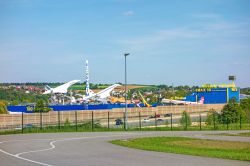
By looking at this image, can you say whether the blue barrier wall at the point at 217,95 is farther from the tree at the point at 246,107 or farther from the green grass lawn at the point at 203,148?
the green grass lawn at the point at 203,148

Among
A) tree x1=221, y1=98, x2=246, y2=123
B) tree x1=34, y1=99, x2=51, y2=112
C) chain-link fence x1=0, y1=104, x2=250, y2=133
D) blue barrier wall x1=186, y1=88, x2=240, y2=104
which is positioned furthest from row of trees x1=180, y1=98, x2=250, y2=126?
blue barrier wall x1=186, y1=88, x2=240, y2=104

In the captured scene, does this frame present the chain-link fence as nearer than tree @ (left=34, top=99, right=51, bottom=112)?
Yes

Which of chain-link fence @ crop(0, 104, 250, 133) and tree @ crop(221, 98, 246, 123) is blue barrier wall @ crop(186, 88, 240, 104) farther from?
chain-link fence @ crop(0, 104, 250, 133)

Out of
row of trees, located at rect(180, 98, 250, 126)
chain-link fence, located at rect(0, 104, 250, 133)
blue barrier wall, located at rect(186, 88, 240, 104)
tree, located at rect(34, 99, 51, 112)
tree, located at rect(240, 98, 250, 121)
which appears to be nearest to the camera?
chain-link fence, located at rect(0, 104, 250, 133)

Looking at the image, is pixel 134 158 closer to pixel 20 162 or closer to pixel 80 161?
pixel 80 161

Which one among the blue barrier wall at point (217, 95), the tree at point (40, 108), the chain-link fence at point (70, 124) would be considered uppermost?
the blue barrier wall at point (217, 95)

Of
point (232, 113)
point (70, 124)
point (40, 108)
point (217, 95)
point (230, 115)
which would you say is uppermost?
point (217, 95)

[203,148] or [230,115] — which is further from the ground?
[203,148]

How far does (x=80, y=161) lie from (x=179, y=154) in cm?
453

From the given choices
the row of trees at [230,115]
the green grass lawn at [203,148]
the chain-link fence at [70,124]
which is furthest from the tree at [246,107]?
the green grass lawn at [203,148]

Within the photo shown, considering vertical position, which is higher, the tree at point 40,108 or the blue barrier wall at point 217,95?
the blue barrier wall at point 217,95

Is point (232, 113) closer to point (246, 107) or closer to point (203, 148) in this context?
point (246, 107)

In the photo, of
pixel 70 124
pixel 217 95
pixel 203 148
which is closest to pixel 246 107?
pixel 70 124

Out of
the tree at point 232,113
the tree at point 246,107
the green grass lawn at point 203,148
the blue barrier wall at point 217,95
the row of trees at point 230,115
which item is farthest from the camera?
the blue barrier wall at point 217,95
